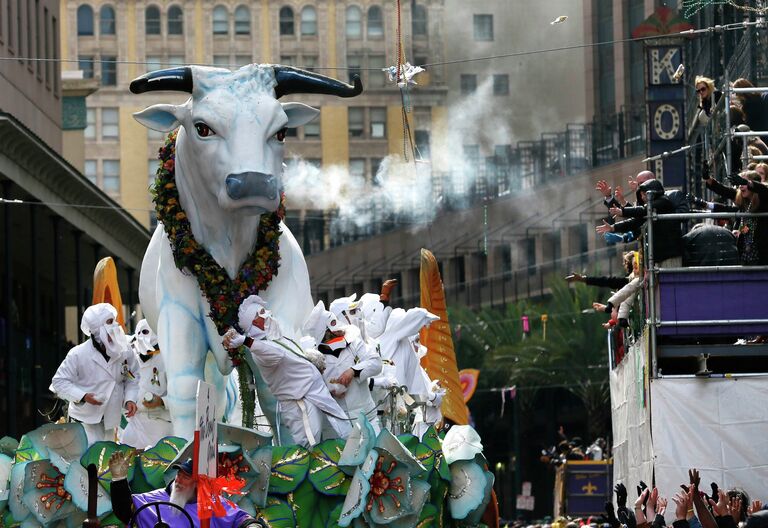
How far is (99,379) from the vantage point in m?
18.0

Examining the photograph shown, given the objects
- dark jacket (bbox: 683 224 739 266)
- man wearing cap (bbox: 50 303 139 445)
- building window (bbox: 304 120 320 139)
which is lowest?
man wearing cap (bbox: 50 303 139 445)

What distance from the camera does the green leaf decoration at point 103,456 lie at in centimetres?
1476

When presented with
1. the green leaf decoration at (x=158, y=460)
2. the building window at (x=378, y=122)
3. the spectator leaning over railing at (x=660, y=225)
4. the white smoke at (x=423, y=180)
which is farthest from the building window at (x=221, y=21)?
the green leaf decoration at (x=158, y=460)

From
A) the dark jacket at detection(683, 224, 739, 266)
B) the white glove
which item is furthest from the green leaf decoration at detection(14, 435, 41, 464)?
the dark jacket at detection(683, 224, 739, 266)

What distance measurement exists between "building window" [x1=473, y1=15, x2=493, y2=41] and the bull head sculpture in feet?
147

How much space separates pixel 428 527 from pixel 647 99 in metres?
25.8

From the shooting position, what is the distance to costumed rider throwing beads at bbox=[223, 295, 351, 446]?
15.4m

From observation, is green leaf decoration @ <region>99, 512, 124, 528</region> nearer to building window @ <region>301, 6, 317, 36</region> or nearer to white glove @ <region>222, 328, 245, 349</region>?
white glove @ <region>222, 328, 245, 349</region>

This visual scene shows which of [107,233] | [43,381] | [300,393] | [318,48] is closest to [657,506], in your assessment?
[300,393]

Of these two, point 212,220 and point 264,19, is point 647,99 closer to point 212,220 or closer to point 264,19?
point 212,220

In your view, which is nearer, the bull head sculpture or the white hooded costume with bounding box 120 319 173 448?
Result: the bull head sculpture

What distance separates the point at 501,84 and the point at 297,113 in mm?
49967

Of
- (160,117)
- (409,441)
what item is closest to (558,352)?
(160,117)

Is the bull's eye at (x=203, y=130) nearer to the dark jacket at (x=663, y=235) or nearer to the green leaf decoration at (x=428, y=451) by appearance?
the green leaf decoration at (x=428, y=451)
